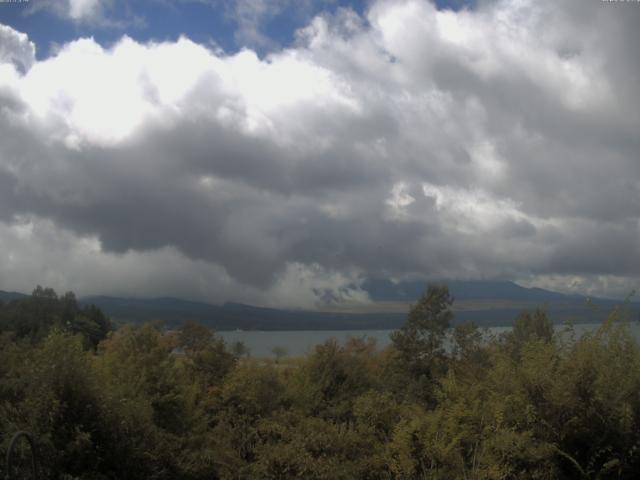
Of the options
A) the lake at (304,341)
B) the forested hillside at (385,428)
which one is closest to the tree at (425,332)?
the lake at (304,341)

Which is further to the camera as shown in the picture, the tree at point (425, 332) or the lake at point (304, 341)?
the tree at point (425, 332)

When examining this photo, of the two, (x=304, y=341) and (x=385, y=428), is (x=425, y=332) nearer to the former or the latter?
(x=304, y=341)

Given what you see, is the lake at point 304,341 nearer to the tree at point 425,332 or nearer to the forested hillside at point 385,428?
the forested hillside at point 385,428

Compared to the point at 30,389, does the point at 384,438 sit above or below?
below

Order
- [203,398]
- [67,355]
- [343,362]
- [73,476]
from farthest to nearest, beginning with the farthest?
1. [343,362]
2. [203,398]
3. [67,355]
4. [73,476]

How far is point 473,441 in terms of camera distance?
13.8 metres

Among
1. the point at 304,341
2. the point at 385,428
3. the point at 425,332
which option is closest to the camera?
the point at 385,428

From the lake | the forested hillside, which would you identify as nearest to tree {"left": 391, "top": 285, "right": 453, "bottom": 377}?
the lake

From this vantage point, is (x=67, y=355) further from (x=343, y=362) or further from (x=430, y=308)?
(x=430, y=308)

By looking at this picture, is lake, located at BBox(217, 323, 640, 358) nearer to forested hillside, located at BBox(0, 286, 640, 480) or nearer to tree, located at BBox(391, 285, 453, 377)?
forested hillside, located at BBox(0, 286, 640, 480)

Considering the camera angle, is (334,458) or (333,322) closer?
(334,458)

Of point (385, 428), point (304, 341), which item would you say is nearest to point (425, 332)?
point (304, 341)

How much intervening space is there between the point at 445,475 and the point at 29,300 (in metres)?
71.6


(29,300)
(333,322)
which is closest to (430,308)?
(29,300)
